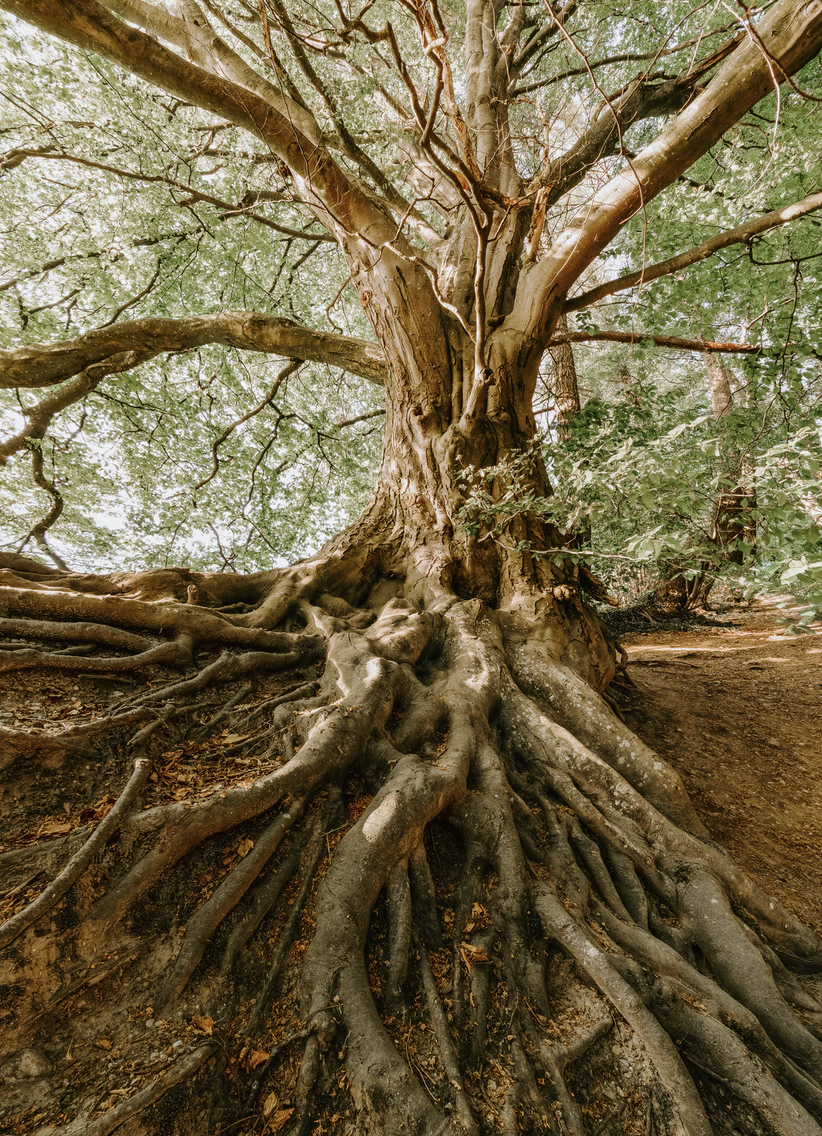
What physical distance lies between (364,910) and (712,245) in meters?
5.55

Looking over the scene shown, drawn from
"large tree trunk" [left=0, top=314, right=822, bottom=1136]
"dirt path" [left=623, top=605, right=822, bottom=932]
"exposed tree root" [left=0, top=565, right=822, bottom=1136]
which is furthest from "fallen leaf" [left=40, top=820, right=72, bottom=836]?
"dirt path" [left=623, top=605, right=822, bottom=932]

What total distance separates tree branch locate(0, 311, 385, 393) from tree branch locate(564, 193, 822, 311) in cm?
242

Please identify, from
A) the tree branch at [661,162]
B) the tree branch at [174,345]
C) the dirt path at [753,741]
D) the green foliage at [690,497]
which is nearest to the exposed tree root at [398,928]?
the dirt path at [753,741]

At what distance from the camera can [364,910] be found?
1936 mm

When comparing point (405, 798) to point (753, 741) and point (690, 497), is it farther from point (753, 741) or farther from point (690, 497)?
point (753, 741)

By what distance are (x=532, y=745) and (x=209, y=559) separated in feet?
23.0

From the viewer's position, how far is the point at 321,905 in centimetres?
190

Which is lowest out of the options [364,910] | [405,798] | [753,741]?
[753,741]

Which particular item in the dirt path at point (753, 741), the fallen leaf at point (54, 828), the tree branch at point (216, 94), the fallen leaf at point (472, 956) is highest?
the tree branch at point (216, 94)

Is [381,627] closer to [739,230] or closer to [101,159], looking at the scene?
[739,230]

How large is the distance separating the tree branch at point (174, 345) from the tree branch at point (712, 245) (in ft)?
7.95

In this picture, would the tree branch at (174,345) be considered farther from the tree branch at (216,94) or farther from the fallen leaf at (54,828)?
the fallen leaf at (54,828)

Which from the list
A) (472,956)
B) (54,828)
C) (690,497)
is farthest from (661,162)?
(54,828)

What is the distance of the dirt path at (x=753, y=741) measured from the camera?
3.41 metres
